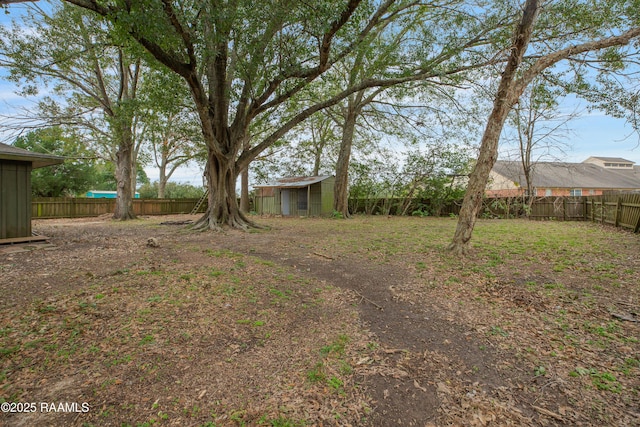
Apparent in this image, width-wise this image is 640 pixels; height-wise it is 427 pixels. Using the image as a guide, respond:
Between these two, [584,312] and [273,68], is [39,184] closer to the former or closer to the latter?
[273,68]

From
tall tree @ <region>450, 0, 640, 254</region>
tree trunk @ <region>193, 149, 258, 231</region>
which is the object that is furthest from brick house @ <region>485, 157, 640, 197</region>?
tree trunk @ <region>193, 149, 258, 231</region>

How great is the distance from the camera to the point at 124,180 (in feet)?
48.1

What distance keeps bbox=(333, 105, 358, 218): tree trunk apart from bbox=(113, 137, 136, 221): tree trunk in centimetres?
1072

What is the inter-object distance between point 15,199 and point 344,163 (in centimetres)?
1302

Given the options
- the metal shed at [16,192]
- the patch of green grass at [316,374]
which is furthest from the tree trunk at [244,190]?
the patch of green grass at [316,374]

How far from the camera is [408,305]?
397 cm

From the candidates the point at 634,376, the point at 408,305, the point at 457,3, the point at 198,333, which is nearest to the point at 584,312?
the point at 634,376

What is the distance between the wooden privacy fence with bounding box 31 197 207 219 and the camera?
619 inches

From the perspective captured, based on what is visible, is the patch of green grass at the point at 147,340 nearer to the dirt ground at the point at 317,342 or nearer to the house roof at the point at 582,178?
the dirt ground at the point at 317,342

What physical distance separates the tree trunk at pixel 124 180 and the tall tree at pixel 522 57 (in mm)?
15104

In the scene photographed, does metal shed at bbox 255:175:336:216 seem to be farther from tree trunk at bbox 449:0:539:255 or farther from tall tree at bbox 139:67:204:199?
tree trunk at bbox 449:0:539:255

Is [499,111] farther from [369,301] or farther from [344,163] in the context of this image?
[344,163]

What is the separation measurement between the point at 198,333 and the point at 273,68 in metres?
7.25

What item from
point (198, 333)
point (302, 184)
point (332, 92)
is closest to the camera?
point (198, 333)
